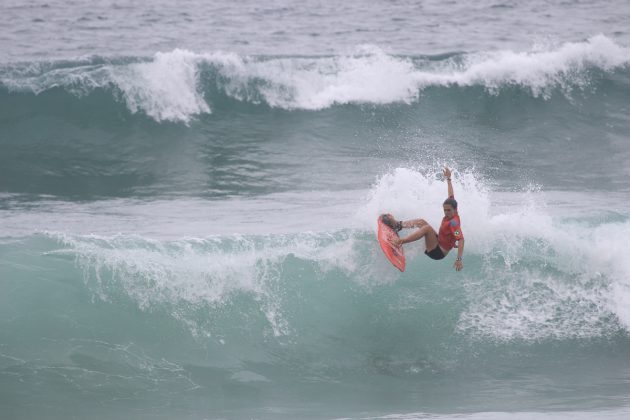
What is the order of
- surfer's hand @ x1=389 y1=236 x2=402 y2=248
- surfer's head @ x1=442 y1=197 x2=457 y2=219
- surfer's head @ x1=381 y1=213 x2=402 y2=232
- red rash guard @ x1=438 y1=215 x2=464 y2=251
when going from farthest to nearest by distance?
1. surfer's head @ x1=381 y1=213 x2=402 y2=232
2. surfer's hand @ x1=389 y1=236 x2=402 y2=248
3. red rash guard @ x1=438 y1=215 x2=464 y2=251
4. surfer's head @ x1=442 y1=197 x2=457 y2=219

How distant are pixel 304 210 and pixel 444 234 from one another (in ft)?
13.6

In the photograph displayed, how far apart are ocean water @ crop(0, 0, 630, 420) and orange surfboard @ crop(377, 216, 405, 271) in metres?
0.52

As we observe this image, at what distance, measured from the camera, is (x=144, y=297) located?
10453mm

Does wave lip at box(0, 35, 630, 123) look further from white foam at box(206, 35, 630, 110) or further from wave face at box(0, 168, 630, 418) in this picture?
wave face at box(0, 168, 630, 418)

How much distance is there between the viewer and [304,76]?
18.6 metres

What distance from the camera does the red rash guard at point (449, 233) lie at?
377 inches

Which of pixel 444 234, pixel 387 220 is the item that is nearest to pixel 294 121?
pixel 387 220

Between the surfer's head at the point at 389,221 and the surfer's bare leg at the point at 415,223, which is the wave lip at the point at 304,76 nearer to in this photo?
the surfer's head at the point at 389,221

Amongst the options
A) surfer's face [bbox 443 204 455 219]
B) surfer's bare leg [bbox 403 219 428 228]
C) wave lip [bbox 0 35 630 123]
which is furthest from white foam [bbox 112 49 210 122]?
surfer's face [bbox 443 204 455 219]

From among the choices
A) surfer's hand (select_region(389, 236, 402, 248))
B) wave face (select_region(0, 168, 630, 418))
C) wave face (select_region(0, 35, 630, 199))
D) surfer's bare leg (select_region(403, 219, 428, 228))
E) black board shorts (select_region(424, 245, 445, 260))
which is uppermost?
wave face (select_region(0, 35, 630, 199))

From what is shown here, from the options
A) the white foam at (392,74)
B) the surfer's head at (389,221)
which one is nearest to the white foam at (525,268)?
the surfer's head at (389,221)

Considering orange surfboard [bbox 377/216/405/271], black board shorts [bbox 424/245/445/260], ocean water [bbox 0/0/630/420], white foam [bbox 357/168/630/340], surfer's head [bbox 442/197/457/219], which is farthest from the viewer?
white foam [bbox 357/168/630/340]

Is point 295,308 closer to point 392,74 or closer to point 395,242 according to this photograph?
point 395,242

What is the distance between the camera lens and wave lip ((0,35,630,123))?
17.5 meters
